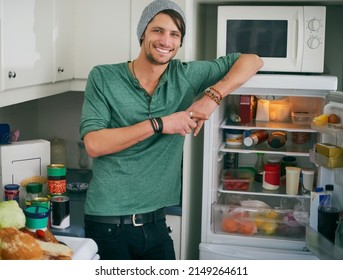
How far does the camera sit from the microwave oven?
240cm

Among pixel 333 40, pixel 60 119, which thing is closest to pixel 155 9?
pixel 333 40

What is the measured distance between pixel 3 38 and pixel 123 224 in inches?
30.3

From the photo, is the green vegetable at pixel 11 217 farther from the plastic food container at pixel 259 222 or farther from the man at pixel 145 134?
the plastic food container at pixel 259 222

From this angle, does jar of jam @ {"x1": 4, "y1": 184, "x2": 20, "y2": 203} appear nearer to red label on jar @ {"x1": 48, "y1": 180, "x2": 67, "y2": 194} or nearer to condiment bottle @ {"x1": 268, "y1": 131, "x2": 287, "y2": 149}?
red label on jar @ {"x1": 48, "y1": 180, "x2": 67, "y2": 194}

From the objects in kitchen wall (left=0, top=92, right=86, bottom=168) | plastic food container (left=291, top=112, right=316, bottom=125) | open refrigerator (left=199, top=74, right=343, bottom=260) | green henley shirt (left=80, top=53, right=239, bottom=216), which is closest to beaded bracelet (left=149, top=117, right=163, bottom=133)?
green henley shirt (left=80, top=53, right=239, bottom=216)

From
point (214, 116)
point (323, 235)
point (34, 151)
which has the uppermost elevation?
point (214, 116)

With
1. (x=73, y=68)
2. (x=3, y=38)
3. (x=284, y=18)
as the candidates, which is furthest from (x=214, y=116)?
(x=3, y=38)

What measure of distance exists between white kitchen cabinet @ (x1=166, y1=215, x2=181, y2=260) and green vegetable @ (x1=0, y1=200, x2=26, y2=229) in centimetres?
84

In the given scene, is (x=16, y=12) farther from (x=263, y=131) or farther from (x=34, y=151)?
(x=263, y=131)

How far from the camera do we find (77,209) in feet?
8.13

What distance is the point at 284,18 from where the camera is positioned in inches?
95.4

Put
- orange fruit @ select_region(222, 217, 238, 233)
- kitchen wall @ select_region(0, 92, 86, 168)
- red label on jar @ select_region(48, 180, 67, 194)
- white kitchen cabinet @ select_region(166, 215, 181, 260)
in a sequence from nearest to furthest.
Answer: red label on jar @ select_region(48, 180, 67, 194), white kitchen cabinet @ select_region(166, 215, 181, 260), orange fruit @ select_region(222, 217, 238, 233), kitchen wall @ select_region(0, 92, 86, 168)

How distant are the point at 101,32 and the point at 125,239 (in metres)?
1.01
